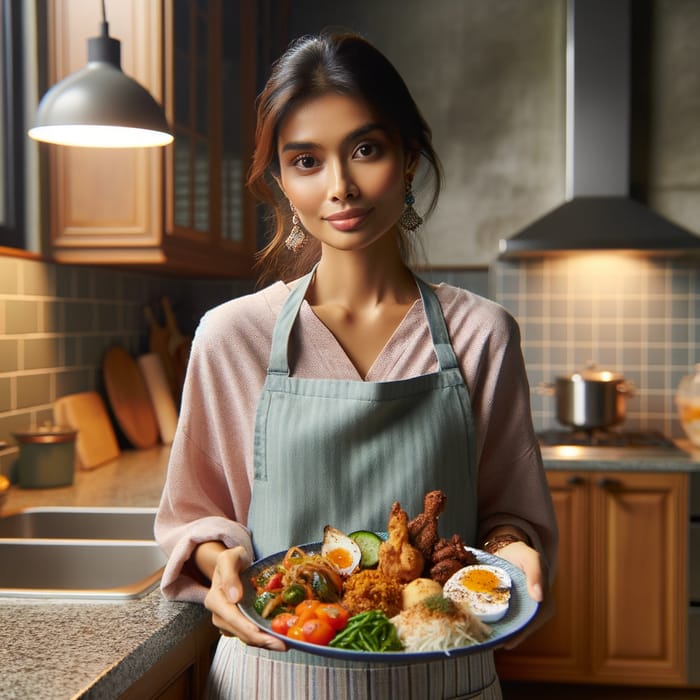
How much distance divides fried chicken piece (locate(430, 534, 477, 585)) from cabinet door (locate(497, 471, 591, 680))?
1.99 m

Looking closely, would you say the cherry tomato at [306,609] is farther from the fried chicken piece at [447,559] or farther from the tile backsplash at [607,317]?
the tile backsplash at [607,317]

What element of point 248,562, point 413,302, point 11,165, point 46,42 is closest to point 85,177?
point 11,165

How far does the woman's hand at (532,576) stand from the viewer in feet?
3.40

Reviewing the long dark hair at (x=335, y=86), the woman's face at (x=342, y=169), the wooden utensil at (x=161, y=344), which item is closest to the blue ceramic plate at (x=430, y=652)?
the woman's face at (x=342, y=169)

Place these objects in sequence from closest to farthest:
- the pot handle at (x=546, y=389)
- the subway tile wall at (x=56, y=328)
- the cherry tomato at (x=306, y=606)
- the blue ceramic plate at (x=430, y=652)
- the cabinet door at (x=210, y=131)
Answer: the blue ceramic plate at (x=430, y=652)
the cherry tomato at (x=306, y=606)
the subway tile wall at (x=56, y=328)
the cabinet door at (x=210, y=131)
the pot handle at (x=546, y=389)

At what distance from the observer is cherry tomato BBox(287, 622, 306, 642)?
95cm

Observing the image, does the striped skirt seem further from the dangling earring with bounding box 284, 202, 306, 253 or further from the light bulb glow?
the light bulb glow

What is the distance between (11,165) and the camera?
2369 mm

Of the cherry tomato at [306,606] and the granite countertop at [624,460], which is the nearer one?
the cherry tomato at [306,606]


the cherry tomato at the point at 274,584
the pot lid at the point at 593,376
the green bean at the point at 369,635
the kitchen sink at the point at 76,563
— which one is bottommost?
the kitchen sink at the point at 76,563

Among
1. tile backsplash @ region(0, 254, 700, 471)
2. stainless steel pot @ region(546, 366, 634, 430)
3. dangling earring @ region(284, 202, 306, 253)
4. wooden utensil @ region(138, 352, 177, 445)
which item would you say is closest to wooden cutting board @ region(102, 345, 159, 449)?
wooden utensil @ region(138, 352, 177, 445)

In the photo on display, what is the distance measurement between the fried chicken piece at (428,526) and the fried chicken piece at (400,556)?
1cm

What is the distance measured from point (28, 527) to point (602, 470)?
179 centimetres

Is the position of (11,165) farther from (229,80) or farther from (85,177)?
(229,80)
